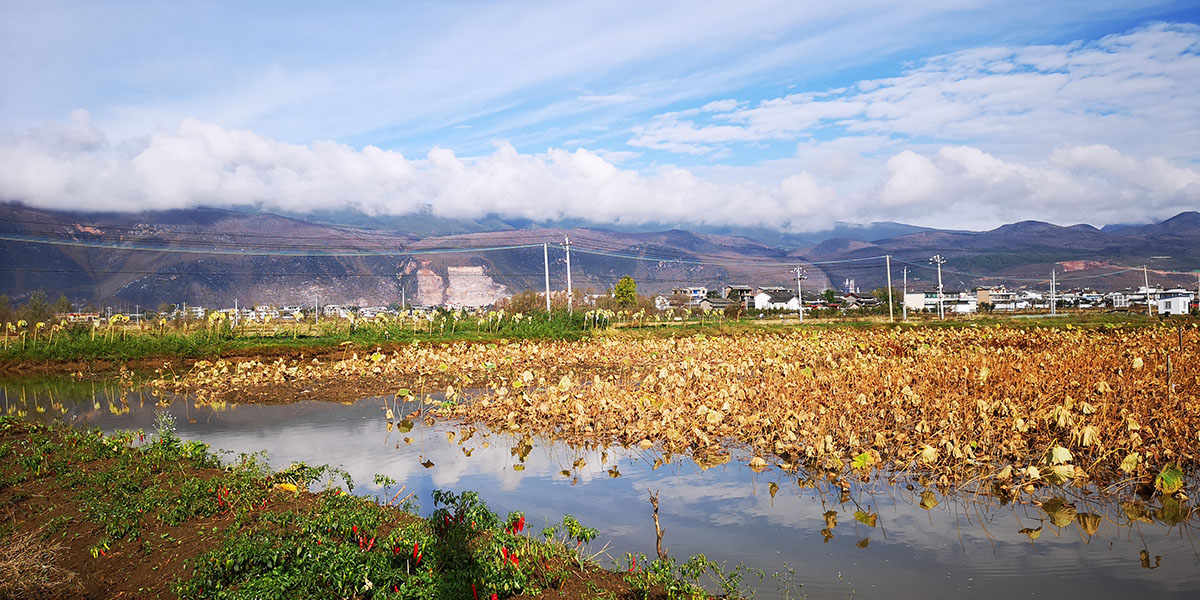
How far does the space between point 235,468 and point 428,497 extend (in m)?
2.32

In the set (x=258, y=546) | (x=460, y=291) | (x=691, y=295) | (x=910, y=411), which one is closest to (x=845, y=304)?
(x=691, y=295)

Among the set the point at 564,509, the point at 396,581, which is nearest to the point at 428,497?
the point at 564,509

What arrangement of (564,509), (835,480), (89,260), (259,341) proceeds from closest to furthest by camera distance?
(564,509), (835,480), (259,341), (89,260)

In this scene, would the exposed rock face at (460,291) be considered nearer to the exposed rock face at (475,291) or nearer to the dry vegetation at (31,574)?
the exposed rock face at (475,291)

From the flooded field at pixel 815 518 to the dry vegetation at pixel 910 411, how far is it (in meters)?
0.36

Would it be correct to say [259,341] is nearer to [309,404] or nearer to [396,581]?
[309,404]

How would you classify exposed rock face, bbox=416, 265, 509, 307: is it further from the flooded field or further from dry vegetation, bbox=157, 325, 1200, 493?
the flooded field

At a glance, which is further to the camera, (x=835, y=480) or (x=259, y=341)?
(x=259, y=341)

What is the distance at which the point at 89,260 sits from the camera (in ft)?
578

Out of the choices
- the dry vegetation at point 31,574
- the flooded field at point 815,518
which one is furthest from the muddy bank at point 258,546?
Answer: the flooded field at point 815,518

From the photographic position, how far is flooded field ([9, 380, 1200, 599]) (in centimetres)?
Answer: 570

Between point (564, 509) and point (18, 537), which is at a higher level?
point (18, 537)

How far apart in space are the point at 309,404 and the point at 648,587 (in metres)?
12.2

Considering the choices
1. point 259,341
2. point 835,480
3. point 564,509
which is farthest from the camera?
point 259,341
